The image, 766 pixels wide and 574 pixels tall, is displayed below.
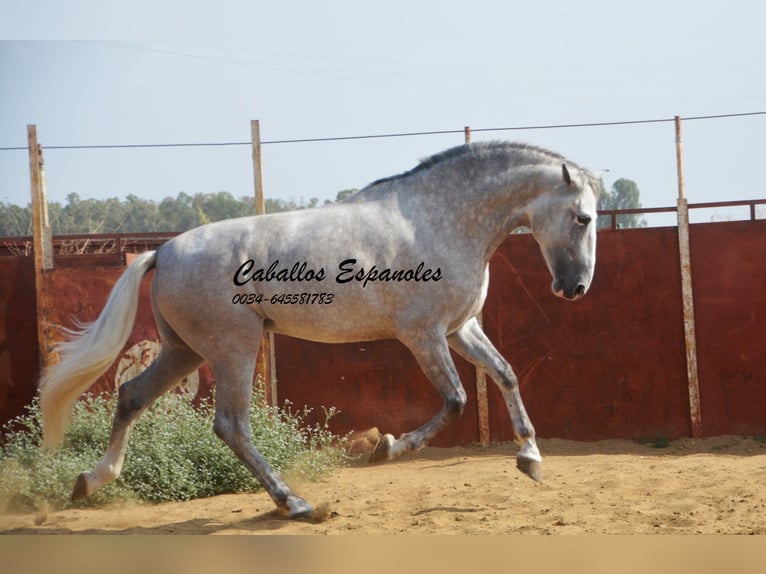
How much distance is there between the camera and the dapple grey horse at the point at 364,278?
481cm

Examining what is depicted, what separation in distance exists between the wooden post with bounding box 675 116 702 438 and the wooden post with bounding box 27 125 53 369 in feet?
17.4

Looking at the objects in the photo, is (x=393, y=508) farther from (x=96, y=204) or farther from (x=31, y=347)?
(x=96, y=204)

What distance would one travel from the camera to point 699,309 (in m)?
7.64

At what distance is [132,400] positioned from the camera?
5.11 metres

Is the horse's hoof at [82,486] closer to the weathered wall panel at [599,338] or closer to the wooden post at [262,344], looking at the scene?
A: the wooden post at [262,344]

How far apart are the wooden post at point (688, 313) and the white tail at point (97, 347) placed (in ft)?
14.9

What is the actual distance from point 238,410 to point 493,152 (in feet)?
6.66

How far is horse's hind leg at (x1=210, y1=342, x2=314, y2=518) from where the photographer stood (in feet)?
15.7

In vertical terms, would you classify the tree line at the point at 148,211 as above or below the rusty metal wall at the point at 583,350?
above

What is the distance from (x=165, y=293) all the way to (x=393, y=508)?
176 centimetres

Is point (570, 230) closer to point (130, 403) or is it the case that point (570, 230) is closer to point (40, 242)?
point (130, 403)

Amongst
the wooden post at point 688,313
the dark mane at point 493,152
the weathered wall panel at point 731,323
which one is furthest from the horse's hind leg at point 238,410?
the weathered wall panel at point 731,323

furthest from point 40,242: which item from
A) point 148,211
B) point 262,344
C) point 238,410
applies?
point 148,211

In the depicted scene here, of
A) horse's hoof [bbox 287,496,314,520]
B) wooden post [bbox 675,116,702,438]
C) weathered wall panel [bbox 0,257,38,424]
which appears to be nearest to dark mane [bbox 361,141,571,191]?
horse's hoof [bbox 287,496,314,520]
